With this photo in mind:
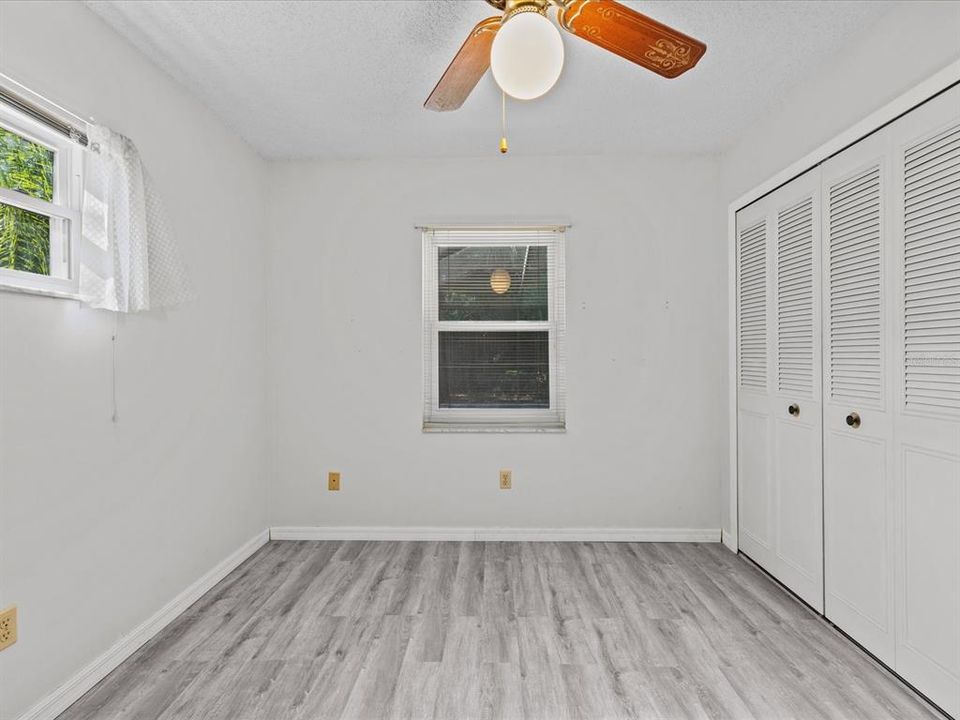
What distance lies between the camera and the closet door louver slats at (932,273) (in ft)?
5.70

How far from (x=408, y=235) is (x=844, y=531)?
2.86m

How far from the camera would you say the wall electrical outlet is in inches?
63.9

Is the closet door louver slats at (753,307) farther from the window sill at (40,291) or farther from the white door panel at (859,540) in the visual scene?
the window sill at (40,291)

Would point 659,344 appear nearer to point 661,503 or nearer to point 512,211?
point 661,503

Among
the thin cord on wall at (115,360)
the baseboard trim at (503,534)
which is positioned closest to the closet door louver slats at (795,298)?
the baseboard trim at (503,534)

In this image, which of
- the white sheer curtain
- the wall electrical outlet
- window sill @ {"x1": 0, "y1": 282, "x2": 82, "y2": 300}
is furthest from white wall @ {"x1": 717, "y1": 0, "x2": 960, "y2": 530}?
the wall electrical outlet

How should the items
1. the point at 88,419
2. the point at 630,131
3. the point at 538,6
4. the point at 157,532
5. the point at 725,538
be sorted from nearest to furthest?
the point at 538,6 < the point at 88,419 < the point at 157,532 < the point at 630,131 < the point at 725,538

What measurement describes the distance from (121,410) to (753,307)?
319 cm

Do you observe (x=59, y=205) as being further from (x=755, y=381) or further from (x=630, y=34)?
(x=755, y=381)

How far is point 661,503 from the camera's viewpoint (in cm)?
347

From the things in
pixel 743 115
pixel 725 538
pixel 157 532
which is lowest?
pixel 725 538

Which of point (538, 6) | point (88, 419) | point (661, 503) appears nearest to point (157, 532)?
point (88, 419)

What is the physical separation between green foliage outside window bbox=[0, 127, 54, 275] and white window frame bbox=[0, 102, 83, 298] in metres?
0.02

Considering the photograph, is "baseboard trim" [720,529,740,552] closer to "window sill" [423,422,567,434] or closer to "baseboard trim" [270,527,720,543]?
"baseboard trim" [270,527,720,543]
